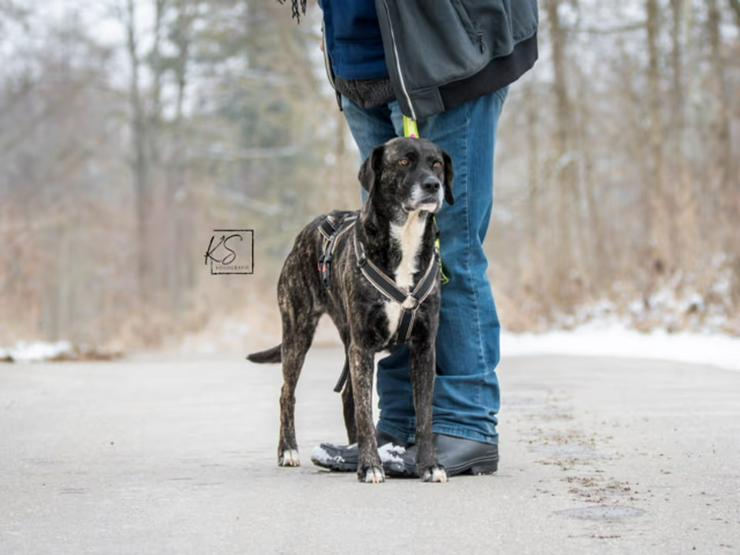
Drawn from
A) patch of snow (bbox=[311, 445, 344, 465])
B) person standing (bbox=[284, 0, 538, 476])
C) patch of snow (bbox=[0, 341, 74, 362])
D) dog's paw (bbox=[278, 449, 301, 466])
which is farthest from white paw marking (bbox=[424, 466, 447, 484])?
patch of snow (bbox=[0, 341, 74, 362])

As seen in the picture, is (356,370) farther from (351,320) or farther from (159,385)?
(159,385)

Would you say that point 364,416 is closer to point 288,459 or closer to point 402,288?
point 402,288

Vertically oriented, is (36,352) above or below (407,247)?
below

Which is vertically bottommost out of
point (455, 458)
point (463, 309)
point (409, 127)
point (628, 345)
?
point (628, 345)

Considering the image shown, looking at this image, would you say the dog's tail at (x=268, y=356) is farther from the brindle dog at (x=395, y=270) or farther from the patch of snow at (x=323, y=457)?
the brindle dog at (x=395, y=270)

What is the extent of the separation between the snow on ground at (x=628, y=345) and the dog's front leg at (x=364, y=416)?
532cm

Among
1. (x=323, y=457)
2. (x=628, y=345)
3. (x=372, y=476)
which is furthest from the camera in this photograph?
(x=628, y=345)

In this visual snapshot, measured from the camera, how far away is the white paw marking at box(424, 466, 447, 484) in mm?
4438

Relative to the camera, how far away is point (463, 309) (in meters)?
4.81

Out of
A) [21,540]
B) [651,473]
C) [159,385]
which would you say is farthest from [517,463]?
[159,385]

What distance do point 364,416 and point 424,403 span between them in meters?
0.24

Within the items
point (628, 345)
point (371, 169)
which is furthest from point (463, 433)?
point (628, 345)

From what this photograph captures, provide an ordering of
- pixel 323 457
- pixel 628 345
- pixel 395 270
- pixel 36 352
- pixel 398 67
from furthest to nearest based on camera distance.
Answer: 1. pixel 36 352
2. pixel 628 345
3. pixel 323 457
4. pixel 398 67
5. pixel 395 270

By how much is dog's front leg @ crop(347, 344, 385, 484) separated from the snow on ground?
5.32 meters
